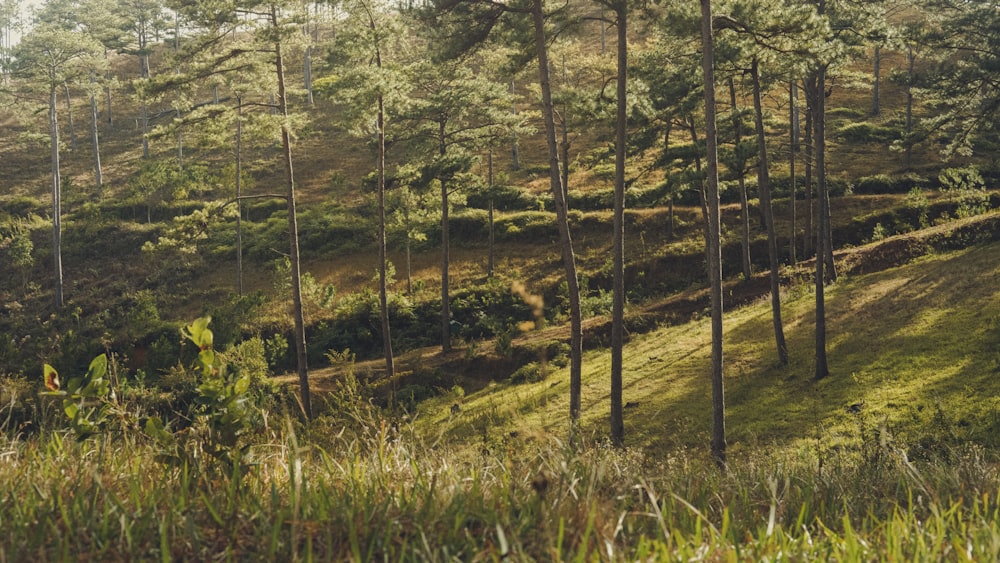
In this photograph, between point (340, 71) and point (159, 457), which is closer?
point (159, 457)

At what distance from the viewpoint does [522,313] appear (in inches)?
1276

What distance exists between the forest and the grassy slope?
0.41 feet

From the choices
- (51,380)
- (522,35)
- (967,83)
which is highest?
(522,35)

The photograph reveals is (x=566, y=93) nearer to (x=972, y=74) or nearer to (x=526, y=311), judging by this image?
(x=972, y=74)

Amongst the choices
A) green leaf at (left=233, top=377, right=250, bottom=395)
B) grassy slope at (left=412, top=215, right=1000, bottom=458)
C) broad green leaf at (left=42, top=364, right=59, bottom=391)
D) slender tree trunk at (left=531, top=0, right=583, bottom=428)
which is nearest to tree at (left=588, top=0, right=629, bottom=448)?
slender tree trunk at (left=531, top=0, right=583, bottom=428)

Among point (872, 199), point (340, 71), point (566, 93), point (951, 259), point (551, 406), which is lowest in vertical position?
point (551, 406)

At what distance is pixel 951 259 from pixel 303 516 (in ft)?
90.1

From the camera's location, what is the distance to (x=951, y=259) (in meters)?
24.3

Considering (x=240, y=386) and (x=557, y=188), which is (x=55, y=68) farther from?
(x=240, y=386)

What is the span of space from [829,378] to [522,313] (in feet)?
54.8

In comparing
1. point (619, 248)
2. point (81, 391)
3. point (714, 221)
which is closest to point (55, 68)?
point (619, 248)

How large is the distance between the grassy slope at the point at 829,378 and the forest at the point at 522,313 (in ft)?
0.41

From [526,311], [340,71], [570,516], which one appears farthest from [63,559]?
[526,311]

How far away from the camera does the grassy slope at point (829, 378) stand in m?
14.6
